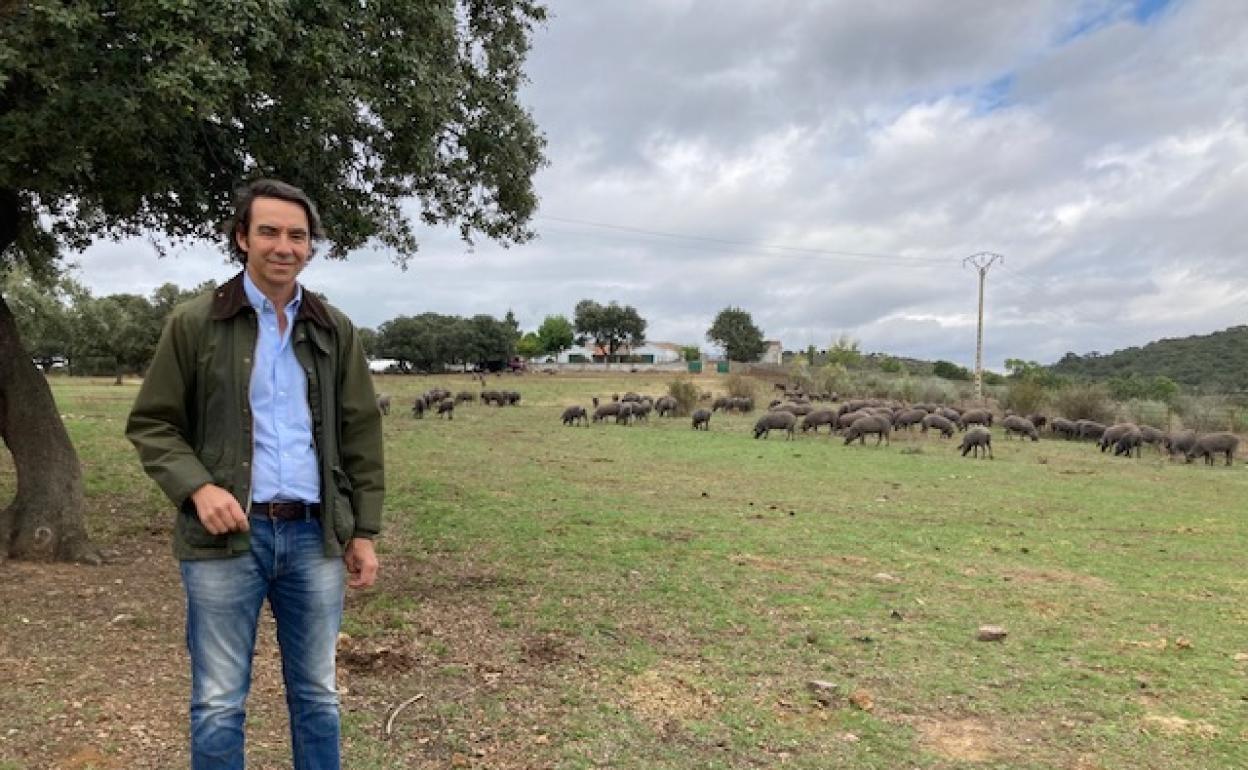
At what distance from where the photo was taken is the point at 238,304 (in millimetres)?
2834

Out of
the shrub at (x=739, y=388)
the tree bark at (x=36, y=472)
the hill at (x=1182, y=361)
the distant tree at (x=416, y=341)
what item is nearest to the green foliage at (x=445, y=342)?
the distant tree at (x=416, y=341)

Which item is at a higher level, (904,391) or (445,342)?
(445,342)

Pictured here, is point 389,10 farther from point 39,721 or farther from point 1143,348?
point 1143,348

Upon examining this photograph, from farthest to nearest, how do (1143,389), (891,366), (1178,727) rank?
(891,366) → (1143,389) → (1178,727)

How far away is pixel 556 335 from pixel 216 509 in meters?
103

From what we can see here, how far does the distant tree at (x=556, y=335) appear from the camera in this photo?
105 meters

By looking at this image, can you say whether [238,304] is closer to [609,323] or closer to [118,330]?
[118,330]

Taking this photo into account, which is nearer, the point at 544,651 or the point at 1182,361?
the point at 544,651

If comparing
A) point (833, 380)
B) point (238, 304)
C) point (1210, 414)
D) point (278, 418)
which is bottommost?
point (1210, 414)

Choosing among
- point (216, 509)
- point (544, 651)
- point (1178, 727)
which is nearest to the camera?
point (216, 509)

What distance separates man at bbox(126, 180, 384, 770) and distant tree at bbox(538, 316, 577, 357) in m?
101

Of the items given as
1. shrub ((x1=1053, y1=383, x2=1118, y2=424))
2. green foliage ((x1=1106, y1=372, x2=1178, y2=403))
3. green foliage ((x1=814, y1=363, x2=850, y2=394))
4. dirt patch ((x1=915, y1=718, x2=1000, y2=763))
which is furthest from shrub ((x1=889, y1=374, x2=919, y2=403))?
dirt patch ((x1=915, y1=718, x2=1000, y2=763))

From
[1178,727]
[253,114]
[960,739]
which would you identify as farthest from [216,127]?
[1178,727]

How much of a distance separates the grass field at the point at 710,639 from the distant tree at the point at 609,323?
84.6 metres
